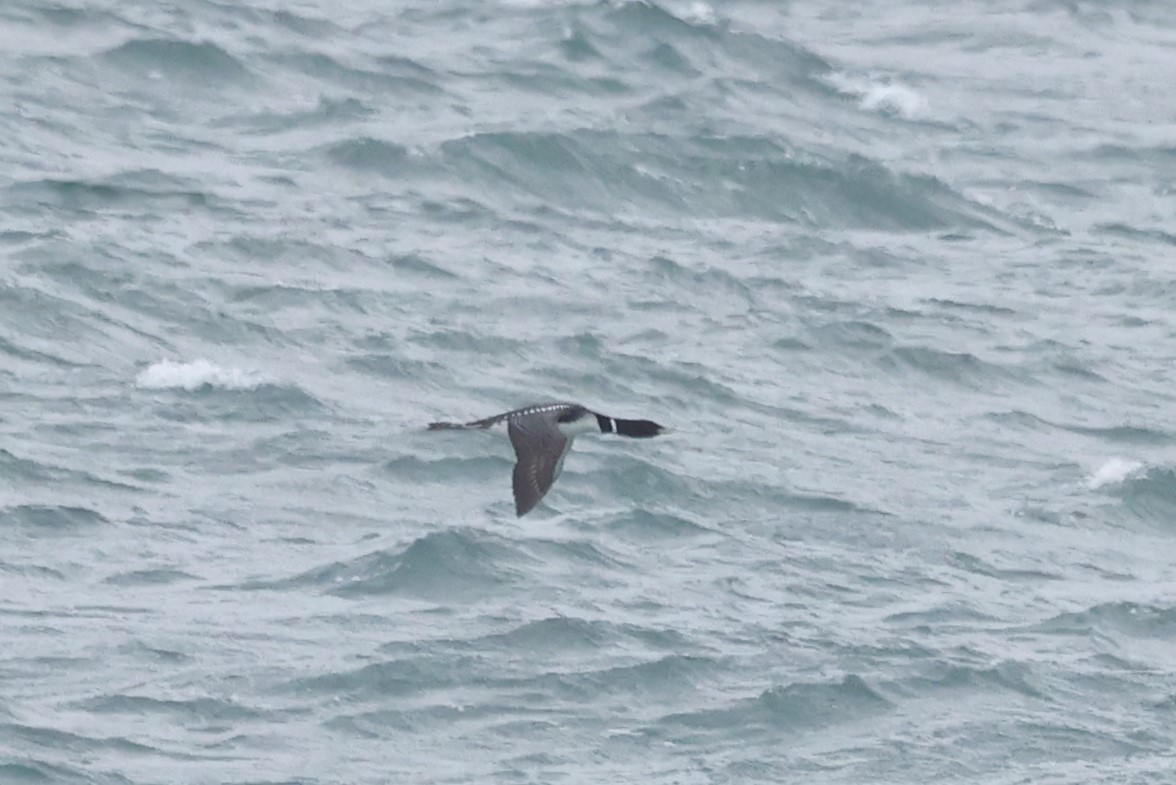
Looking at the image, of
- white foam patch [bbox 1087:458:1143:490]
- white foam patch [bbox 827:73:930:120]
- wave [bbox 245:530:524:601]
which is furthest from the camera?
white foam patch [bbox 827:73:930:120]

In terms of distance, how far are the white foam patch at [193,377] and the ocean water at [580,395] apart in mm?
50

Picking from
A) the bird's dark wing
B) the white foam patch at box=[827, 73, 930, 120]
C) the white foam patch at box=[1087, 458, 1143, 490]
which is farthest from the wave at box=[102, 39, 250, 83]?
the bird's dark wing

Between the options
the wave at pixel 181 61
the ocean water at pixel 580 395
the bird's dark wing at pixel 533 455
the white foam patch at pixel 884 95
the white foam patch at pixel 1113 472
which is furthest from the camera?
the white foam patch at pixel 884 95

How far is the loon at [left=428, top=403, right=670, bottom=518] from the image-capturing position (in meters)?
12.9

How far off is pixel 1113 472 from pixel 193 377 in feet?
21.1

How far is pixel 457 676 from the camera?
1493 cm

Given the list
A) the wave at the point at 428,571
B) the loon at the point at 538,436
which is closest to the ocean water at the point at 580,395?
the wave at the point at 428,571

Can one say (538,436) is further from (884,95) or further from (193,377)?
(884,95)

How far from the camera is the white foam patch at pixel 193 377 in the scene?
18.4 meters

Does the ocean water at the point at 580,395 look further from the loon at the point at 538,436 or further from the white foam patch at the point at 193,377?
the loon at the point at 538,436

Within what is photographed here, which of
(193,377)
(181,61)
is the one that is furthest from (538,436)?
(181,61)

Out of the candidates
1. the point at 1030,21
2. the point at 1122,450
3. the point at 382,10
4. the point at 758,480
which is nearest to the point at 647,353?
the point at 758,480

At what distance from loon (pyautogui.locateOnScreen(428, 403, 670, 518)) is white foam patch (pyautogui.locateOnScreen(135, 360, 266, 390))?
171 inches

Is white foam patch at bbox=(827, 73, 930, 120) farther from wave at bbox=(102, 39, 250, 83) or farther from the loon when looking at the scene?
the loon
